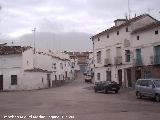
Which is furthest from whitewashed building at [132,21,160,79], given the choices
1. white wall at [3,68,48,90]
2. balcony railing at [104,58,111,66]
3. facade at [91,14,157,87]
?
white wall at [3,68,48,90]

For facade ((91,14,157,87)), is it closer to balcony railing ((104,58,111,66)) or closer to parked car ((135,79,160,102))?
A: balcony railing ((104,58,111,66))

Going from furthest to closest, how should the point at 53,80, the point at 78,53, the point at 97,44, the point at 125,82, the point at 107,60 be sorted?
the point at 78,53, the point at 53,80, the point at 97,44, the point at 107,60, the point at 125,82

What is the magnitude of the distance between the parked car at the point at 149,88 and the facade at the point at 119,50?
14.0 m

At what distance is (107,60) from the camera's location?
5166cm

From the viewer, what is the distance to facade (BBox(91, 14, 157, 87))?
4650cm

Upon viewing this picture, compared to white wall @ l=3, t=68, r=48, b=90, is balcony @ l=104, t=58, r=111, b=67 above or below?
above

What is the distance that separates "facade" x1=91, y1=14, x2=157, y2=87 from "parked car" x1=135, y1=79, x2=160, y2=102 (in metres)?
14.0

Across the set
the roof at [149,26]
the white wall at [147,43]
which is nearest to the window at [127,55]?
the white wall at [147,43]

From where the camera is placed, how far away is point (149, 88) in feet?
96.2

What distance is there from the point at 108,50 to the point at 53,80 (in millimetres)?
18487

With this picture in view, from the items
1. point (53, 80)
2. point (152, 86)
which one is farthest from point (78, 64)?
point (152, 86)

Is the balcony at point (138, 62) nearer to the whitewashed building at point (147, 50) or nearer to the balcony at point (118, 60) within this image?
the whitewashed building at point (147, 50)

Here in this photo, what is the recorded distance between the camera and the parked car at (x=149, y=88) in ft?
92.1

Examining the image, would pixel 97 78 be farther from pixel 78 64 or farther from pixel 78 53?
pixel 78 53
